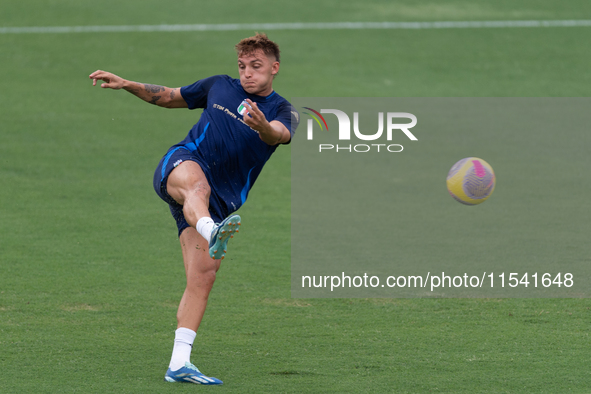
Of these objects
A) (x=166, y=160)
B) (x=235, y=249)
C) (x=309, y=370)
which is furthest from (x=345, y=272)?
(x=166, y=160)

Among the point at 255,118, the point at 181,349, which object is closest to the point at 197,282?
the point at 181,349

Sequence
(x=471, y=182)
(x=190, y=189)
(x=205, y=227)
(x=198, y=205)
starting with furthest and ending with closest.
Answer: (x=471, y=182), (x=190, y=189), (x=198, y=205), (x=205, y=227)

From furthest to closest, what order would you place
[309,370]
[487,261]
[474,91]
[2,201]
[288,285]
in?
[474,91] → [2,201] → [487,261] → [288,285] → [309,370]

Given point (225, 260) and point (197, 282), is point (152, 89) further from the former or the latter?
point (225, 260)

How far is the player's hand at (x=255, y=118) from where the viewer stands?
5742mm

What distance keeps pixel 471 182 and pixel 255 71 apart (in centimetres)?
363

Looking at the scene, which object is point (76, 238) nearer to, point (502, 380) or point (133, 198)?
point (133, 198)

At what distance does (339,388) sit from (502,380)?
1.23 metres

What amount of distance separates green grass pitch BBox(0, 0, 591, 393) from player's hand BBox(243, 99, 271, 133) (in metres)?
1.89

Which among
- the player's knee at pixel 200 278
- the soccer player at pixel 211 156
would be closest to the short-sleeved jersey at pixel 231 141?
the soccer player at pixel 211 156

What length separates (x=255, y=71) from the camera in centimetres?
644

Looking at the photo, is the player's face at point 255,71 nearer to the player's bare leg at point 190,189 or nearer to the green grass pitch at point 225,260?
the player's bare leg at point 190,189

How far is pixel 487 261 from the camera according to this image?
9.74 metres

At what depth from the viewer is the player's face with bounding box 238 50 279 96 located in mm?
6418
